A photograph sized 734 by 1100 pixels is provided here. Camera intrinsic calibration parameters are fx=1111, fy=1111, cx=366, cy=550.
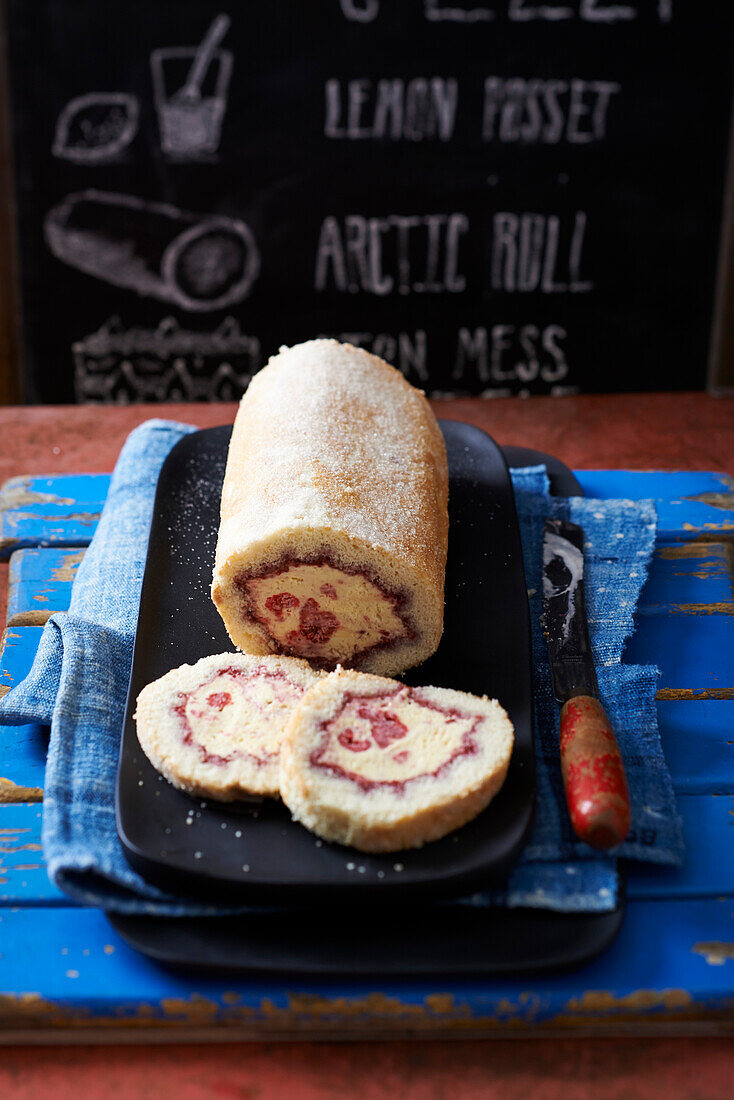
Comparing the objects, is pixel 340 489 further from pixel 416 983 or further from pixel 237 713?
pixel 416 983

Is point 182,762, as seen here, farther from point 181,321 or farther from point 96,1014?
point 181,321

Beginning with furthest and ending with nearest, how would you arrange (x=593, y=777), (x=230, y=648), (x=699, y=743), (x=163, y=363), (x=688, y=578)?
(x=163, y=363)
(x=688, y=578)
(x=230, y=648)
(x=699, y=743)
(x=593, y=777)

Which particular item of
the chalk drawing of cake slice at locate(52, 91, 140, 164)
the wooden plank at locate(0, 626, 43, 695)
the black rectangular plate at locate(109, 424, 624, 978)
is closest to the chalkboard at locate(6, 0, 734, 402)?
the chalk drawing of cake slice at locate(52, 91, 140, 164)

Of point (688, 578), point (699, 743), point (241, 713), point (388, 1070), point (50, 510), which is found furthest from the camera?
point (50, 510)

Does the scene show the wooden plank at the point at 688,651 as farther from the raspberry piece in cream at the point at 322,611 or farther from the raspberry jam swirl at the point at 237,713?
the raspberry jam swirl at the point at 237,713

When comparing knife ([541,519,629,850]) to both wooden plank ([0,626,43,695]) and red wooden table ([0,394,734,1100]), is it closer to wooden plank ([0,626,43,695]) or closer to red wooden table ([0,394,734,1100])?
red wooden table ([0,394,734,1100])

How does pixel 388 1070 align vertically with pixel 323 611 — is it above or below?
below

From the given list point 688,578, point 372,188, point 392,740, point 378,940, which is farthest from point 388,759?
point 372,188
